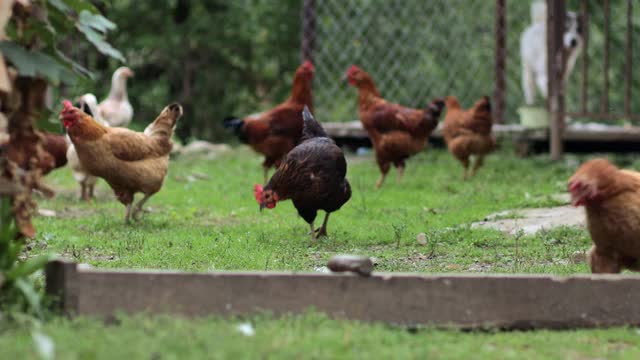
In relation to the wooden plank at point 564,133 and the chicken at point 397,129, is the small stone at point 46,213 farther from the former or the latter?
the wooden plank at point 564,133

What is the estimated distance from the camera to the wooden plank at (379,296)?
4840 mm

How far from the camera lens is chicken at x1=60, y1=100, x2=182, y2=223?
8609mm

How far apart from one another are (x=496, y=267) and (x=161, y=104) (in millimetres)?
12425

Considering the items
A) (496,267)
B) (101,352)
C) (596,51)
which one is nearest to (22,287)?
(101,352)

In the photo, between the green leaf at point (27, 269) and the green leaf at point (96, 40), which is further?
the green leaf at point (96, 40)

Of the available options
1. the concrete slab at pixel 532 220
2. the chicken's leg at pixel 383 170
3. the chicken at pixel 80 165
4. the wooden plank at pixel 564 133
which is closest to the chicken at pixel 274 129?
the chicken's leg at pixel 383 170

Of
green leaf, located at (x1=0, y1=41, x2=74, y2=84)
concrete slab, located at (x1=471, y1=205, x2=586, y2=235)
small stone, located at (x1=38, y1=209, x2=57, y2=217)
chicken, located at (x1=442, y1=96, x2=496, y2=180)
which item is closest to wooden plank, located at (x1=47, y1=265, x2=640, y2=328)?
green leaf, located at (x1=0, y1=41, x2=74, y2=84)

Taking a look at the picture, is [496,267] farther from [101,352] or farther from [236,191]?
[236,191]

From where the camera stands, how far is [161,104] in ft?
61.1

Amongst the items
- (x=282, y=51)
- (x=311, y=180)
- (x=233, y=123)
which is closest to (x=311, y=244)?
(x=311, y=180)

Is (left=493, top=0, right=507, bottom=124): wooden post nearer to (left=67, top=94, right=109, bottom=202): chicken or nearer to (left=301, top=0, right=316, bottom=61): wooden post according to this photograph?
(left=301, top=0, right=316, bottom=61): wooden post

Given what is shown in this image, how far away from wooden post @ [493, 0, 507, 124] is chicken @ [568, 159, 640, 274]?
10.7m

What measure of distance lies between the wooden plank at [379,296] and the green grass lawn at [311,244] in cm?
9

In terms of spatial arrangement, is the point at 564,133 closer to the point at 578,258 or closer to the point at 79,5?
the point at 578,258
